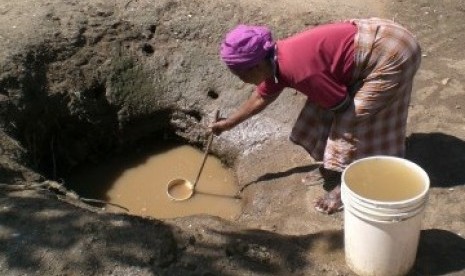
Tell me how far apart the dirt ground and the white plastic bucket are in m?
0.20

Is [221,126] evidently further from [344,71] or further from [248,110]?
[344,71]

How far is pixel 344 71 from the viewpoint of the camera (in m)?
3.46

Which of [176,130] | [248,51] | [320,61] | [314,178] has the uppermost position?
[248,51]

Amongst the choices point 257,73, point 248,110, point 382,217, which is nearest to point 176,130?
point 248,110

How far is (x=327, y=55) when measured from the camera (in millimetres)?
3391

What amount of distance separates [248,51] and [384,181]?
0.93 m

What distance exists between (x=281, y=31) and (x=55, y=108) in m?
1.91

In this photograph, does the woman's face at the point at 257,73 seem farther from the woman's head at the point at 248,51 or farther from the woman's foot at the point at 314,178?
the woman's foot at the point at 314,178

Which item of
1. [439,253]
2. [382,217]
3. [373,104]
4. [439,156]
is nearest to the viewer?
[382,217]

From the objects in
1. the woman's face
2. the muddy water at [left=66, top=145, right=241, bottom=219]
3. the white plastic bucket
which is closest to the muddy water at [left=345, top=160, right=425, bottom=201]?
the white plastic bucket

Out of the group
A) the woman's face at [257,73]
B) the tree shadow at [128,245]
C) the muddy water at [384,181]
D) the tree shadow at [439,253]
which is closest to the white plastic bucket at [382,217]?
the muddy water at [384,181]

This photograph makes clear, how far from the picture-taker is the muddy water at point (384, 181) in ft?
10.0

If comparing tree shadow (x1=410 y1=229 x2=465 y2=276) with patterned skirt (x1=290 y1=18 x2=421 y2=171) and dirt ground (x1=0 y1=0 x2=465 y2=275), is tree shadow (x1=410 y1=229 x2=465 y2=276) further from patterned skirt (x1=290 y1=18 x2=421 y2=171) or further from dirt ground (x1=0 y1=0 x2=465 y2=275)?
patterned skirt (x1=290 y1=18 x2=421 y2=171)

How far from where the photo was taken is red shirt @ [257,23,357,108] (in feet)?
11.0
